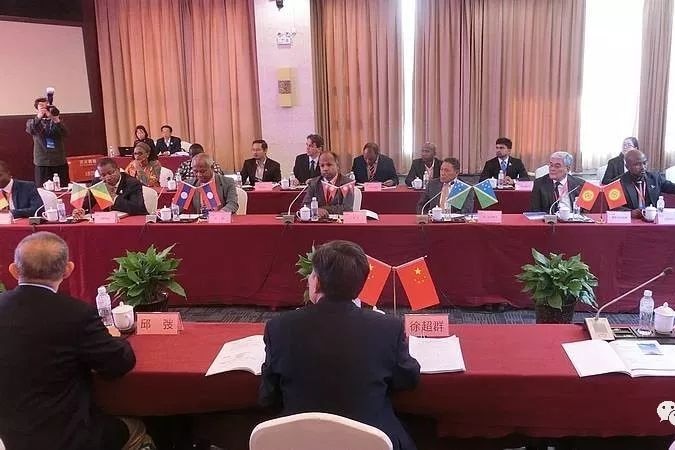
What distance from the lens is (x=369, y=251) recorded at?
4.43 metres

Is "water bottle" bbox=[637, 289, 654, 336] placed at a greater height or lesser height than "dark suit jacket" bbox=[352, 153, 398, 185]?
lesser

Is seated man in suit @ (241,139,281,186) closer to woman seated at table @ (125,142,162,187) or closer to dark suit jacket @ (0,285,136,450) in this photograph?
woman seated at table @ (125,142,162,187)

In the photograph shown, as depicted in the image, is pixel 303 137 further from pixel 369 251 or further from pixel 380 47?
pixel 369 251

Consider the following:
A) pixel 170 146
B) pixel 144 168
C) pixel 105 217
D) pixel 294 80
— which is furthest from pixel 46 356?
pixel 170 146

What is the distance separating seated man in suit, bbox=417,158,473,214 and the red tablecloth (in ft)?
8.83

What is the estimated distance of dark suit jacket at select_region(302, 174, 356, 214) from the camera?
495cm

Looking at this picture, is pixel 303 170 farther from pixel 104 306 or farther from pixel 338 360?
pixel 338 360

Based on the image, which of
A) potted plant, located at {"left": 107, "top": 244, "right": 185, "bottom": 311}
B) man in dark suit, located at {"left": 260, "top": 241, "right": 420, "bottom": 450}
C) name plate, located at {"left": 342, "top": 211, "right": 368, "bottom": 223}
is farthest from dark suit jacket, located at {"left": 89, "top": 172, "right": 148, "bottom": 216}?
man in dark suit, located at {"left": 260, "top": 241, "right": 420, "bottom": 450}

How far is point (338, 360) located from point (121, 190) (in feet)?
12.5

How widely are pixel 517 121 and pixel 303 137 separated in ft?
9.39

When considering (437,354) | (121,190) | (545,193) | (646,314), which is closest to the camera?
(437,354)

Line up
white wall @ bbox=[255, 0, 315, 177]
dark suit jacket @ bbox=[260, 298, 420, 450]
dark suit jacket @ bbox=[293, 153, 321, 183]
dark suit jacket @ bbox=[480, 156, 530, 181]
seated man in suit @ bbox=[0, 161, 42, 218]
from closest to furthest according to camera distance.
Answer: dark suit jacket @ bbox=[260, 298, 420, 450]
seated man in suit @ bbox=[0, 161, 42, 218]
dark suit jacket @ bbox=[480, 156, 530, 181]
dark suit jacket @ bbox=[293, 153, 321, 183]
white wall @ bbox=[255, 0, 315, 177]

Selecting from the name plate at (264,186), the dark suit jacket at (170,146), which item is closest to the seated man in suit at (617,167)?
the name plate at (264,186)

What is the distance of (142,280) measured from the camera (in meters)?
3.03
